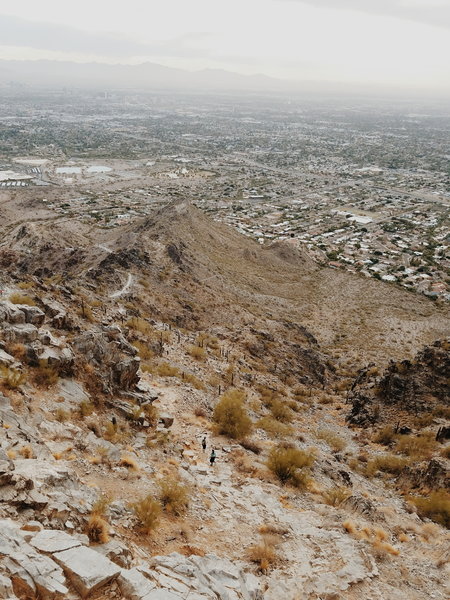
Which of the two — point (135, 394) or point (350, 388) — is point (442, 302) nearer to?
point (350, 388)

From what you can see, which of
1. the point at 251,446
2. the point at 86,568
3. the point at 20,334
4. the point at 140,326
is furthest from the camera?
the point at 140,326

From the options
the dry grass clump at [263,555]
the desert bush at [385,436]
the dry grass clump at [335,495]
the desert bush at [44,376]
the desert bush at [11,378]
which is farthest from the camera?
the desert bush at [385,436]

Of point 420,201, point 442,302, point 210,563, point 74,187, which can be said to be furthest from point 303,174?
point 210,563

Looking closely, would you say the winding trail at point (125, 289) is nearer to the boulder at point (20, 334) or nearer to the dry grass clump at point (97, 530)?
the boulder at point (20, 334)

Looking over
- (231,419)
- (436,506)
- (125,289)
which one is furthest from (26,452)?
(125,289)

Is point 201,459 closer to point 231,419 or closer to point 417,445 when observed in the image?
point 231,419

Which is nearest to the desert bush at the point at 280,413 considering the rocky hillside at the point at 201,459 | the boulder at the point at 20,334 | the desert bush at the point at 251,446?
the rocky hillside at the point at 201,459
